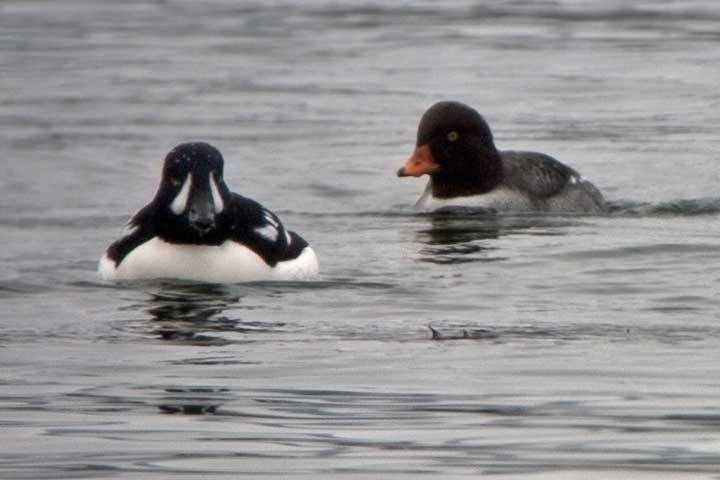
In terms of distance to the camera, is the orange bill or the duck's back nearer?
the orange bill

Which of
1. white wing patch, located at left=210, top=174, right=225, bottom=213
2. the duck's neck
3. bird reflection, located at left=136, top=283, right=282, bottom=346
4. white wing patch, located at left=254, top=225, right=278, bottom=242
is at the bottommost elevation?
the duck's neck

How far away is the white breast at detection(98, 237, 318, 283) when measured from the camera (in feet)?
45.4

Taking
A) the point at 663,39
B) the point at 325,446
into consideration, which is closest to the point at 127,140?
the point at 663,39

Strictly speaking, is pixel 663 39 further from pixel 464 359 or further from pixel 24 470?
pixel 24 470

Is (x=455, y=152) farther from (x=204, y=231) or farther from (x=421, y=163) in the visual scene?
(x=204, y=231)

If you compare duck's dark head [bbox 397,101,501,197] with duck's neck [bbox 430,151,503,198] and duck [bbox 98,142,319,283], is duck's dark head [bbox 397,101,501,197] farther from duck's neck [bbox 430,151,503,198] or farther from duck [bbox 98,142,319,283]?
duck [bbox 98,142,319,283]

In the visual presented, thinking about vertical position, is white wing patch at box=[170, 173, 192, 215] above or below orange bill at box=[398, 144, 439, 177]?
above

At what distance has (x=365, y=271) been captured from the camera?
14.8m

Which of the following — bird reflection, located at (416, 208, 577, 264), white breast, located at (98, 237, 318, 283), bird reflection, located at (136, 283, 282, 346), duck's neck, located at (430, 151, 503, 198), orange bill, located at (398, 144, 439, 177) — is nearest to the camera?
bird reflection, located at (136, 283, 282, 346)

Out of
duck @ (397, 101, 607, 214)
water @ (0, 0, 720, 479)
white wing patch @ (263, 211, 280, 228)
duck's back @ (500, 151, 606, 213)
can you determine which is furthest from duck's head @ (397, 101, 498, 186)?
white wing patch @ (263, 211, 280, 228)

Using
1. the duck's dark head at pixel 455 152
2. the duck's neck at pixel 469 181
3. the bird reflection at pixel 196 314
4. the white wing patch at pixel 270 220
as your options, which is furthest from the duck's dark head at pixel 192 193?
the duck's neck at pixel 469 181

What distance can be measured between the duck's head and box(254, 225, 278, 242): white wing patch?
3.70 m

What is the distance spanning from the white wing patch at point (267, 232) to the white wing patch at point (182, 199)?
25.7 inches

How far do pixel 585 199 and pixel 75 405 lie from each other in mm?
8840
